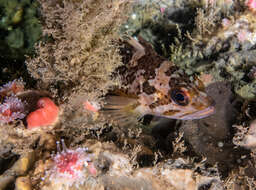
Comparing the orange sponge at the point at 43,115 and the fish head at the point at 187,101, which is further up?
the orange sponge at the point at 43,115

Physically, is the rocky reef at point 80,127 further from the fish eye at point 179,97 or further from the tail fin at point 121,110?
the fish eye at point 179,97

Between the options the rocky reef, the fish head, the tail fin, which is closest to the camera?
the rocky reef

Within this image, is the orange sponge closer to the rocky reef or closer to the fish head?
the rocky reef

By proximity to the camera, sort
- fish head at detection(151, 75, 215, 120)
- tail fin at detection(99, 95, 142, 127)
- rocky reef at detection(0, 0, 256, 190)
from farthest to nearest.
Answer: tail fin at detection(99, 95, 142, 127), fish head at detection(151, 75, 215, 120), rocky reef at detection(0, 0, 256, 190)

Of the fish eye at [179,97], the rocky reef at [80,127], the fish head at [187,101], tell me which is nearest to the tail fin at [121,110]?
the rocky reef at [80,127]

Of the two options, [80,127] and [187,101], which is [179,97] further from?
[80,127]

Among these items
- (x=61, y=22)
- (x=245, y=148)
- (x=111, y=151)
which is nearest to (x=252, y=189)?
(x=245, y=148)

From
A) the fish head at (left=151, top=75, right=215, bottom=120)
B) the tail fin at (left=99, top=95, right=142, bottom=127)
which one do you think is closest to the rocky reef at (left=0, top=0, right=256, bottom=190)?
the tail fin at (left=99, top=95, right=142, bottom=127)

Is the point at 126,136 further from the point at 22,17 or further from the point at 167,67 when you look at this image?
the point at 22,17
